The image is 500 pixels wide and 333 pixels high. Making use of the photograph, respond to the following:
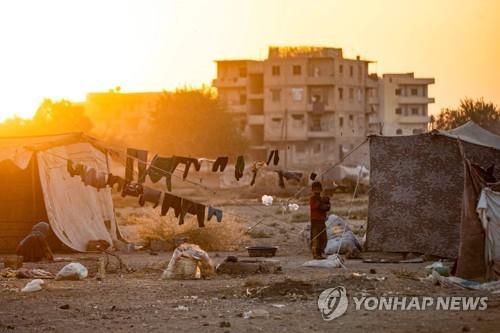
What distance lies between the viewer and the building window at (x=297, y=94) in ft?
304

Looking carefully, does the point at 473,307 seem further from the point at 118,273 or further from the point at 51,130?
the point at 51,130

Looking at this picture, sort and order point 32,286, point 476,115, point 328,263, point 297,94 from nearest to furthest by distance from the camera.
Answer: point 32,286, point 328,263, point 476,115, point 297,94

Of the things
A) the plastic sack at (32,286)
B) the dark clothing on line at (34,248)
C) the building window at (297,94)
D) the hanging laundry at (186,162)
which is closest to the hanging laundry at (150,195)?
the hanging laundry at (186,162)

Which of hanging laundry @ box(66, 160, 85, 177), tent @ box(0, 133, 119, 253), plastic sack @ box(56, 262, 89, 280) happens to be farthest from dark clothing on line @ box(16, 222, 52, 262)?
plastic sack @ box(56, 262, 89, 280)

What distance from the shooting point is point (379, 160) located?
21.0m

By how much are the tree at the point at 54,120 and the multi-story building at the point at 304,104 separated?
42.7ft

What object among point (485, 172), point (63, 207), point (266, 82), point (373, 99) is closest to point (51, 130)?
point (266, 82)

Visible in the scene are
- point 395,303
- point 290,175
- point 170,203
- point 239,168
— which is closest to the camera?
point 395,303

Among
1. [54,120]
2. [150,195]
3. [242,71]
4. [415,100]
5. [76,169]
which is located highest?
[242,71]

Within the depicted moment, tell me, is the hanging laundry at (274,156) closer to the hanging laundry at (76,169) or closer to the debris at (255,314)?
the hanging laundry at (76,169)

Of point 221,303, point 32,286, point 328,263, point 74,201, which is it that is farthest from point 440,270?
point 74,201

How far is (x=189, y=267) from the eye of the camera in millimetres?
16812

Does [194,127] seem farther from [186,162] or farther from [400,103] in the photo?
[186,162]

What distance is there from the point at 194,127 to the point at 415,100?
30.1 metres
